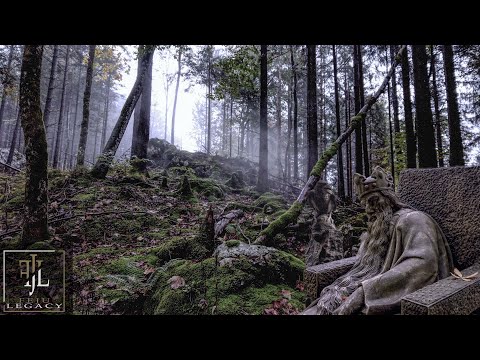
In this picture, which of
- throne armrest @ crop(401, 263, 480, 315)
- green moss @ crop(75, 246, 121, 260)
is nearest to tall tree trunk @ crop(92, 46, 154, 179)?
green moss @ crop(75, 246, 121, 260)

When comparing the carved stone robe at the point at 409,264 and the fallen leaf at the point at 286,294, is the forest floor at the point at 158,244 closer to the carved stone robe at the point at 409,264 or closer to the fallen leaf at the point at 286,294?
the fallen leaf at the point at 286,294

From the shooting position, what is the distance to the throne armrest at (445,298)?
1326 mm

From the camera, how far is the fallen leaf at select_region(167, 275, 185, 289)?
298 centimetres

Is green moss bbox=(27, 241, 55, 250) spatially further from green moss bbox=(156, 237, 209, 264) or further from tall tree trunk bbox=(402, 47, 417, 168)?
tall tree trunk bbox=(402, 47, 417, 168)

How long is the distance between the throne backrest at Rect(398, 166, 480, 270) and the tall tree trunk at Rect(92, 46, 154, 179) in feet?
21.7

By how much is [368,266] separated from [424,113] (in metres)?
5.07

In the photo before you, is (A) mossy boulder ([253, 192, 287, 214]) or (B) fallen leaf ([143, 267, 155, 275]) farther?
(A) mossy boulder ([253, 192, 287, 214])

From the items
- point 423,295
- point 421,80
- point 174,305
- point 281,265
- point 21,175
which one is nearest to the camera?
point 423,295
